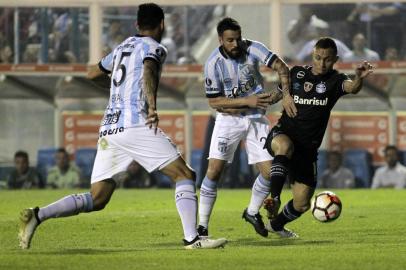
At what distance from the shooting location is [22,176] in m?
26.5

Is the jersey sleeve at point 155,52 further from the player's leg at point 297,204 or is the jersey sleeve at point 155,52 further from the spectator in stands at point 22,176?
the spectator in stands at point 22,176

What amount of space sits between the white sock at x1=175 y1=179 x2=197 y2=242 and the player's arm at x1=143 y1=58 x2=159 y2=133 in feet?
2.13

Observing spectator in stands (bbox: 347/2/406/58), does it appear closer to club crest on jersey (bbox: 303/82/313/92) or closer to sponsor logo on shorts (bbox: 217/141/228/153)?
sponsor logo on shorts (bbox: 217/141/228/153)

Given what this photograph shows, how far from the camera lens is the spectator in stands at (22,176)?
86.3 feet

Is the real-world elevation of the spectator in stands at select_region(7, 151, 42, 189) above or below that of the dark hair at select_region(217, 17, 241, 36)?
below

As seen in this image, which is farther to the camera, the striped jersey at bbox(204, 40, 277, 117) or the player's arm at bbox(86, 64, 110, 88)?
the striped jersey at bbox(204, 40, 277, 117)

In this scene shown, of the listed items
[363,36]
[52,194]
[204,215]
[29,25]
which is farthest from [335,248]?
[29,25]

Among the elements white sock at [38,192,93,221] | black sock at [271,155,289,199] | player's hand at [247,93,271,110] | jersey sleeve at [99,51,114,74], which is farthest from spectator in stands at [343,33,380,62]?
white sock at [38,192,93,221]

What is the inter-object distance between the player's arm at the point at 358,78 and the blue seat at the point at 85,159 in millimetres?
Answer: 14026

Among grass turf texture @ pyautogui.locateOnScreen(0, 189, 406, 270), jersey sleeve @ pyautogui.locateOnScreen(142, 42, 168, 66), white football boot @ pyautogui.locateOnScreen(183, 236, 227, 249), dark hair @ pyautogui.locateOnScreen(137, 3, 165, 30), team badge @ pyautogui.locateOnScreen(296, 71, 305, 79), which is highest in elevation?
dark hair @ pyautogui.locateOnScreen(137, 3, 165, 30)

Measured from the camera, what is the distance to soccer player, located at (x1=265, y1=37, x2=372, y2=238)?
13.4 meters

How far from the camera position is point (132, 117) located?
38.7 ft

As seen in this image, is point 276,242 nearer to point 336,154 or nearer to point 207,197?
point 207,197

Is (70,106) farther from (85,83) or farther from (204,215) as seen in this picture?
(204,215)
